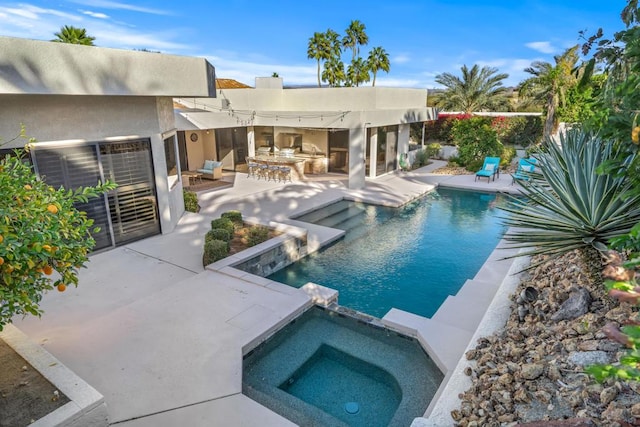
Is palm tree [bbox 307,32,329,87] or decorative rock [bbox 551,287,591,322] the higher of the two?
palm tree [bbox 307,32,329,87]

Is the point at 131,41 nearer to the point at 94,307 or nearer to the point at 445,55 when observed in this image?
the point at 445,55

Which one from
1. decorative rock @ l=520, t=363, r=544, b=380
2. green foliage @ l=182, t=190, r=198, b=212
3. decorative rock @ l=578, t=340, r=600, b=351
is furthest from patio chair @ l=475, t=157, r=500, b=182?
decorative rock @ l=520, t=363, r=544, b=380

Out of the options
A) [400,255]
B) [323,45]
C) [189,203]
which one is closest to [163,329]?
[400,255]

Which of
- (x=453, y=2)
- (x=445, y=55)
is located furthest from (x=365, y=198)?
(x=445, y=55)

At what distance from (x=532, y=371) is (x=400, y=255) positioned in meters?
6.86

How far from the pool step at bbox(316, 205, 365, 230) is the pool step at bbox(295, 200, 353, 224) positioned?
169mm

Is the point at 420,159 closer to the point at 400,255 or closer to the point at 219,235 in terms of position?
the point at 400,255

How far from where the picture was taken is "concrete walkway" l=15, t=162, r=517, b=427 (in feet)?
16.1

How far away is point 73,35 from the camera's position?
1778cm

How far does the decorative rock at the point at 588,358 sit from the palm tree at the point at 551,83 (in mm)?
23776

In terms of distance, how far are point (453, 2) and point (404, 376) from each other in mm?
24798

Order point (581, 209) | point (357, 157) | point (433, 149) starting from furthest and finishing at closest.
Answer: point (433, 149) → point (357, 157) → point (581, 209)

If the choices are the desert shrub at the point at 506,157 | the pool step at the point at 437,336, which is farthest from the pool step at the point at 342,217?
the desert shrub at the point at 506,157

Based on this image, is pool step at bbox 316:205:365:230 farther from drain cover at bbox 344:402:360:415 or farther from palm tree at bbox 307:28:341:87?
palm tree at bbox 307:28:341:87
